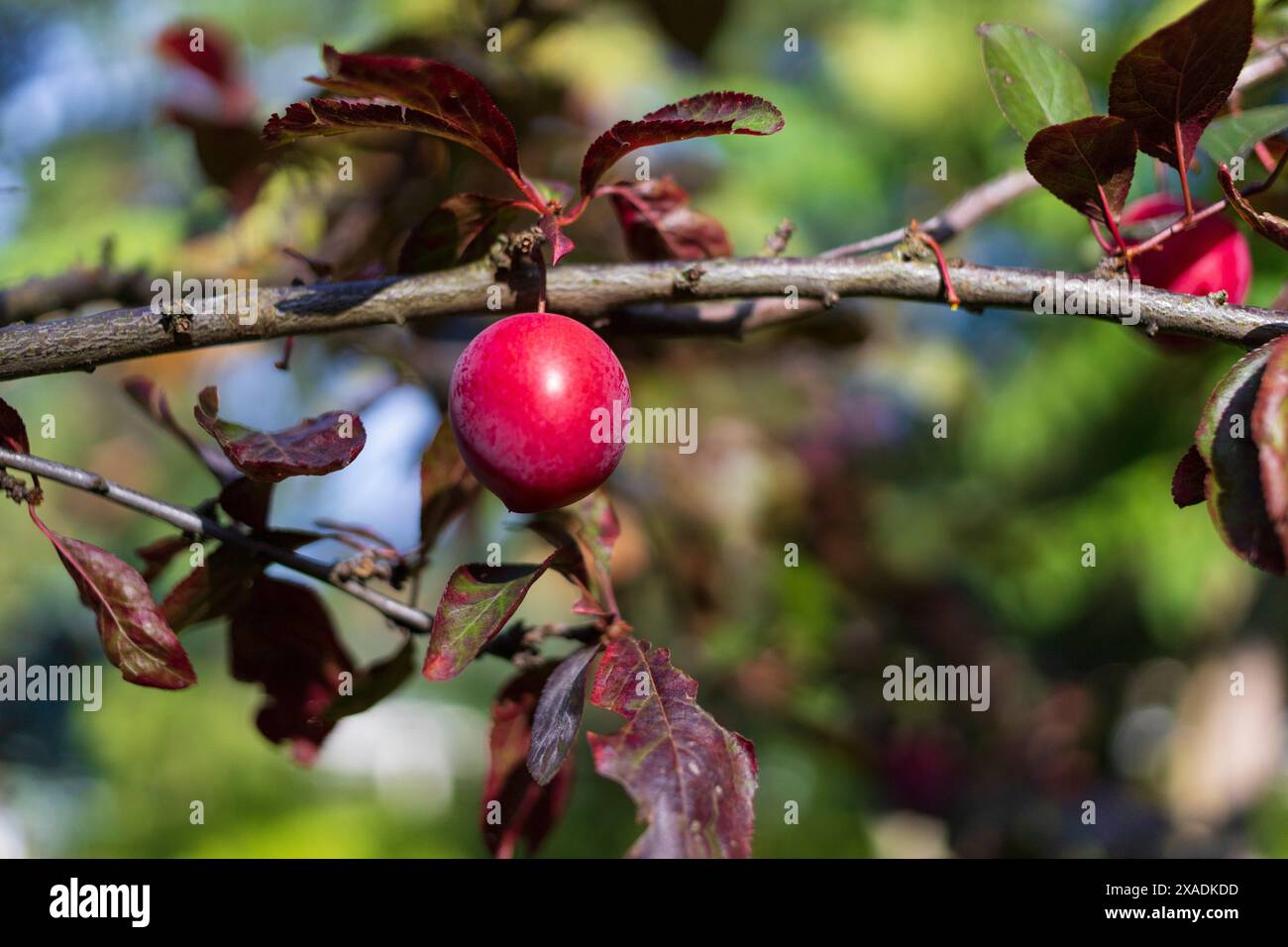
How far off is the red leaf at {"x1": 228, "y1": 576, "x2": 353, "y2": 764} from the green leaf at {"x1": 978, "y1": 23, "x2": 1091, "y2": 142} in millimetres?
727

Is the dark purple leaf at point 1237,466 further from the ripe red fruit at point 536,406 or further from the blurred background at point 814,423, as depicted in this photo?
the blurred background at point 814,423

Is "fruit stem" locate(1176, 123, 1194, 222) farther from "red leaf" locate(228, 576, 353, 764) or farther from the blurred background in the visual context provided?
"red leaf" locate(228, 576, 353, 764)

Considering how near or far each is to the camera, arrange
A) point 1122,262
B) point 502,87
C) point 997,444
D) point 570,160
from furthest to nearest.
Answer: point 997,444 < point 570,160 < point 502,87 < point 1122,262

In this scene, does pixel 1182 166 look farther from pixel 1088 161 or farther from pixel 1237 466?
pixel 1237 466

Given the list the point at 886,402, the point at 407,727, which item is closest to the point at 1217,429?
the point at 886,402

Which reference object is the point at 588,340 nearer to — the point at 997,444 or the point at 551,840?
the point at 997,444

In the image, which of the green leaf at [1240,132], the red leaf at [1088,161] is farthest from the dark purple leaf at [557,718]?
the green leaf at [1240,132]

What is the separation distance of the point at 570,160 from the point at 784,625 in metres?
1.20

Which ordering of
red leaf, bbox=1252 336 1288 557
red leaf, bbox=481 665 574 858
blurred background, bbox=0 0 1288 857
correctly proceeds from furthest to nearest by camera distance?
blurred background, bbox=0 0 1288 857 < red leaf, bbox=481 665 574 858 < red leaf, bbox=1252 336 1288 557

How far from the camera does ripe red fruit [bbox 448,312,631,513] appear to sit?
65 cm

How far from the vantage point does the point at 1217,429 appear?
0.59 meters

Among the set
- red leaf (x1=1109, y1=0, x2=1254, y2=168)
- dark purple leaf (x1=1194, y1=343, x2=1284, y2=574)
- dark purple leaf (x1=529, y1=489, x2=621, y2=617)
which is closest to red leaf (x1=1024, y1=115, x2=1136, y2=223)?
red leaf (x1=1109, y1=0, x2=1254, y2=168)
